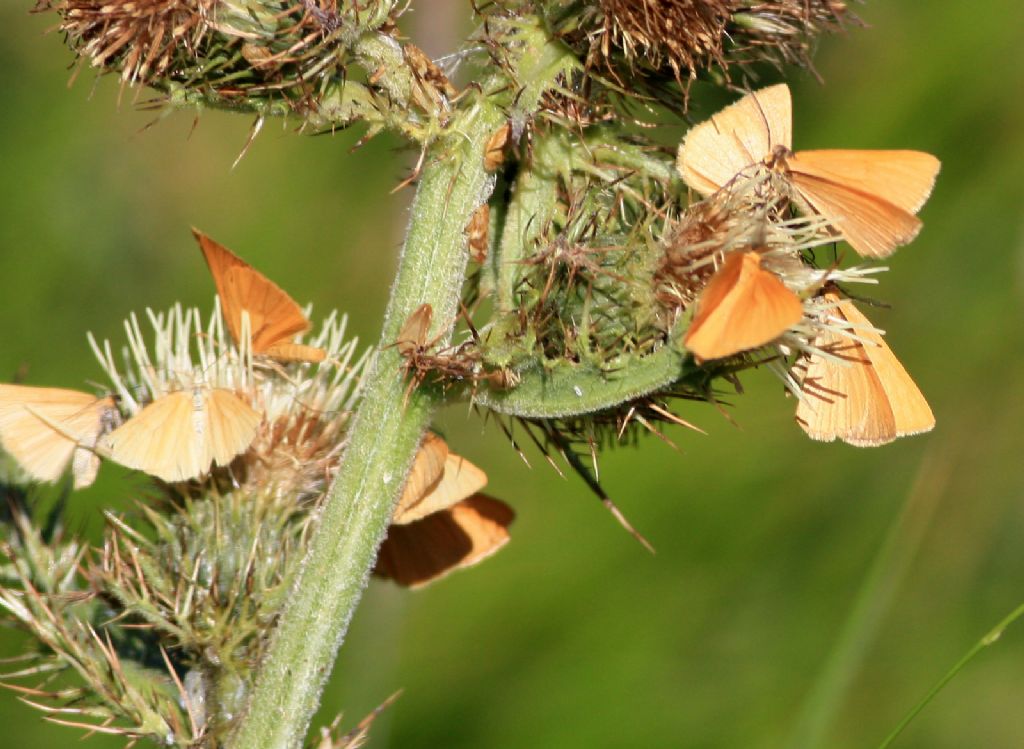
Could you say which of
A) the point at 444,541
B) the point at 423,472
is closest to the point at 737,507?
the point at 444,541

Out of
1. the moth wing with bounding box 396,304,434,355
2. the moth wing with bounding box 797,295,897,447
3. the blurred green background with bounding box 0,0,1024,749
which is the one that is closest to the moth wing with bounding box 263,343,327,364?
the moth wing with bounding box 396,304,434,355

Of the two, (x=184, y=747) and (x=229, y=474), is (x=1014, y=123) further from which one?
(x=184, y=747)

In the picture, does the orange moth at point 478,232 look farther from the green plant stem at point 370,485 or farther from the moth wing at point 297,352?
the moth wing at point 297,352

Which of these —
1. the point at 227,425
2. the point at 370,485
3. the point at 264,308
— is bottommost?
the point at 370,485

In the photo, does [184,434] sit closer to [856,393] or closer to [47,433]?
[47,433]

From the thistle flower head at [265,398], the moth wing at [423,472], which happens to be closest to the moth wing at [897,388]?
the moth wing at [423,472]

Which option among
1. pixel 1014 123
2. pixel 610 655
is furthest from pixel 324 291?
pixel 1014 123
